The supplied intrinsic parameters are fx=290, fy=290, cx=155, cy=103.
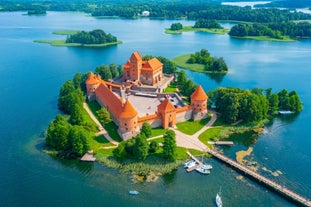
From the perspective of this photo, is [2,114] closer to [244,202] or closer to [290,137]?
[244,202]

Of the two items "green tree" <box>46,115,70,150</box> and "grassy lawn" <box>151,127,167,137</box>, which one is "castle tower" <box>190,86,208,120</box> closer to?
"grassy lawn" <box>151,127,167,137</box>

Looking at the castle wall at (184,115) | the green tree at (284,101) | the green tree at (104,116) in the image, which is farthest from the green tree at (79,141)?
the green tree at (284,101)

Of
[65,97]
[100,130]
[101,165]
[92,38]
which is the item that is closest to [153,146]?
[101,165]

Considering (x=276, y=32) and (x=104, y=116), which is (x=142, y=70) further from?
(x=276, y=32)

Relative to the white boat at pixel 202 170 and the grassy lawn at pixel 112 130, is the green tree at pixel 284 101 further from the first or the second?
the grassy lawn at pixel 112 130

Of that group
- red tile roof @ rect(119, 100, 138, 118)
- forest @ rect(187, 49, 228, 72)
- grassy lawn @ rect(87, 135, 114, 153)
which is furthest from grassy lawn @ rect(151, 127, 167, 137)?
forest @ rect(187, 49, 228, 72)

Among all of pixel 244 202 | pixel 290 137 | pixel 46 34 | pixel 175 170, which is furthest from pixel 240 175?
pixel 46 34

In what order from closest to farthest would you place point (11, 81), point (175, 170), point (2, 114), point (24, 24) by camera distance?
Answer: point (175, 170) → point (2, 114) → point (11, 81) → point (24, 24)

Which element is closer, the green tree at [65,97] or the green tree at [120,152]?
the green tree at [120,152]
